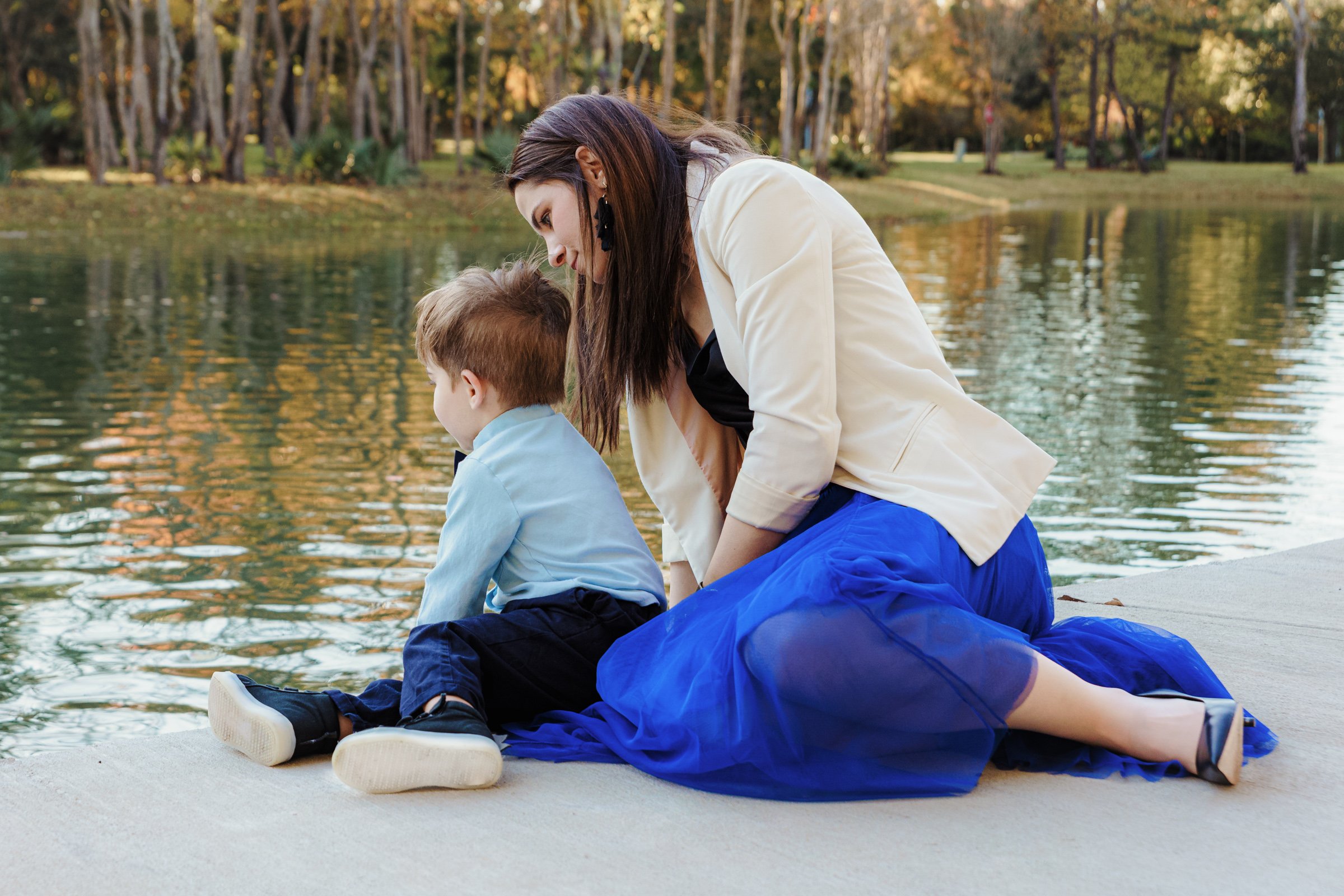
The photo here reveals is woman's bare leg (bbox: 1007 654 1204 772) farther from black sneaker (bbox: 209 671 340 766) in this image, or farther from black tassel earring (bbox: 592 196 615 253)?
black sneaker (bbox: 209 671 340 766)

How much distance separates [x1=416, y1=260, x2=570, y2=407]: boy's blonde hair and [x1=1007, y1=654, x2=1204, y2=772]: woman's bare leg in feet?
3.93

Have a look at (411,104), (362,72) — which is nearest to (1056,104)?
(411,104)

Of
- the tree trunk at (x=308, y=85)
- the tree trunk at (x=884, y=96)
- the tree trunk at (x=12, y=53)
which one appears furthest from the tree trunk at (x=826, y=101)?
the tree trunk at (x=12, y=53)

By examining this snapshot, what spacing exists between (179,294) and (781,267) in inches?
470

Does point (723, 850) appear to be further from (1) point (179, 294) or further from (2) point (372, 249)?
(2) point (372, 249)

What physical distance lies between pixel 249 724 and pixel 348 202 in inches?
911

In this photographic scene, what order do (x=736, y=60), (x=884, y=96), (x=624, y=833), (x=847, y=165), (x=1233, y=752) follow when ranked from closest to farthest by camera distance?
(x=624, y=833) → (x=1233, y=752) → (x=736, y=60) → (x=847, y=165) → (x=884, y=96)

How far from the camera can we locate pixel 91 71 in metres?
25.5

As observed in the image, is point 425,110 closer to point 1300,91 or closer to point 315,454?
point 1300,91

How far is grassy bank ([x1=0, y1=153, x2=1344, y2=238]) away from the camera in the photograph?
21.6 metres

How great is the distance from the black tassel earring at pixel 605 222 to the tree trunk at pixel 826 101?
31340 mm

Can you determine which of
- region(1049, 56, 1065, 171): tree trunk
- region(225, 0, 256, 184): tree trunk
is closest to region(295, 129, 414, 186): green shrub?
region(225, 0, 256, 184): tree trunk

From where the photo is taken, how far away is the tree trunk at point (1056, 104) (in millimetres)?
51156

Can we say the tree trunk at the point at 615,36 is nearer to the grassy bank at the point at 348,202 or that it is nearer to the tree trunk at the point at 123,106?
the grassy bank at the point at 348,202
